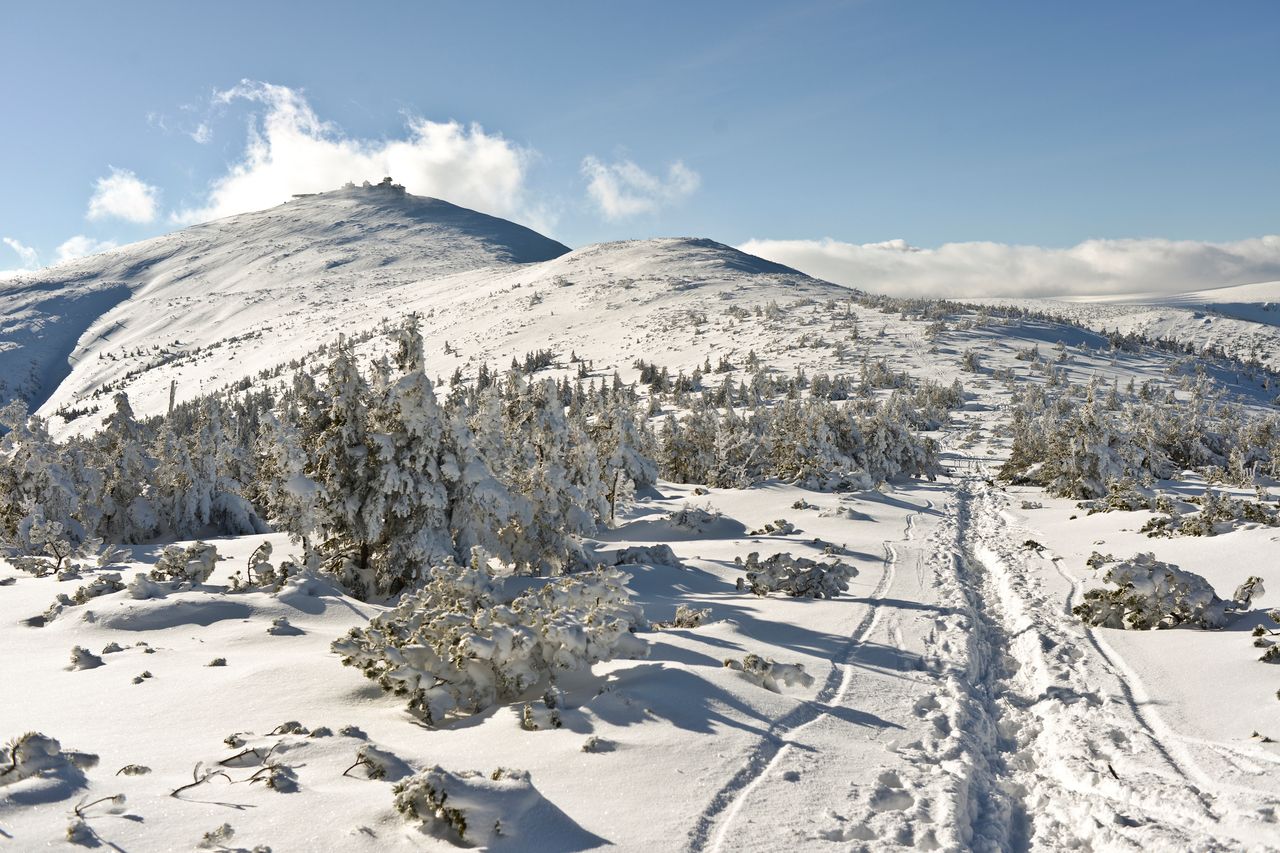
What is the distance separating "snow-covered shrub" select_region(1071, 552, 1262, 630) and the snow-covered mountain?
77.2m

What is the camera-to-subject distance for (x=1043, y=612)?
39.0ft

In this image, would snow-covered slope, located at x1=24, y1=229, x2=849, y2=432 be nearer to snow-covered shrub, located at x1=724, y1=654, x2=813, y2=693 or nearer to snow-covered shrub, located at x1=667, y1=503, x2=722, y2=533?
snow-covered shrub, located at x1=667, y1=503, x2=722, y2=533

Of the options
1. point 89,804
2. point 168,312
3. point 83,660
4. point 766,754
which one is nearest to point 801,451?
point 766,754

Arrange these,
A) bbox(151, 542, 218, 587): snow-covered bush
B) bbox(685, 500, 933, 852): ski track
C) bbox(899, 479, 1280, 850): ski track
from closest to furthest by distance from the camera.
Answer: bbox(685, 500, 933, 852): ski track < bbox(899, 479, 1280, 850): ski track < bbox(151, 542, 218, 587): snow-covered bush

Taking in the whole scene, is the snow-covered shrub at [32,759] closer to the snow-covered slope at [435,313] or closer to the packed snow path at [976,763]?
the packed snow path at [976,763]

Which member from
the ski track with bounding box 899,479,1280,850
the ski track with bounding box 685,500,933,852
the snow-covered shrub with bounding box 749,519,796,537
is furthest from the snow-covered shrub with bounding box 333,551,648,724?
the snow-covered shrub with bounding box 749,519,796,537

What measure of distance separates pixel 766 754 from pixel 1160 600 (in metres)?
7.60

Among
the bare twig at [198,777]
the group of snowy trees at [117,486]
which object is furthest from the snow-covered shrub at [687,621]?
the group of snowy trees at [117,486]

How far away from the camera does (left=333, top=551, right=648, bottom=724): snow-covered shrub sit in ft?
22.2

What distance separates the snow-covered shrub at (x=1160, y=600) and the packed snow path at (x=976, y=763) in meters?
0.60

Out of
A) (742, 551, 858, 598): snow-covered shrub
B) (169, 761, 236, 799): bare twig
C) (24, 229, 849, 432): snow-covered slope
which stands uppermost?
(24, 229, 849, 432): snow-covered slope

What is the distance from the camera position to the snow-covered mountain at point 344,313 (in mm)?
110812

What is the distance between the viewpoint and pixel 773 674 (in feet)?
26.3

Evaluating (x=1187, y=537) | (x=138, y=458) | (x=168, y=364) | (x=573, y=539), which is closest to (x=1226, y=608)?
(x=1187, y=537)
